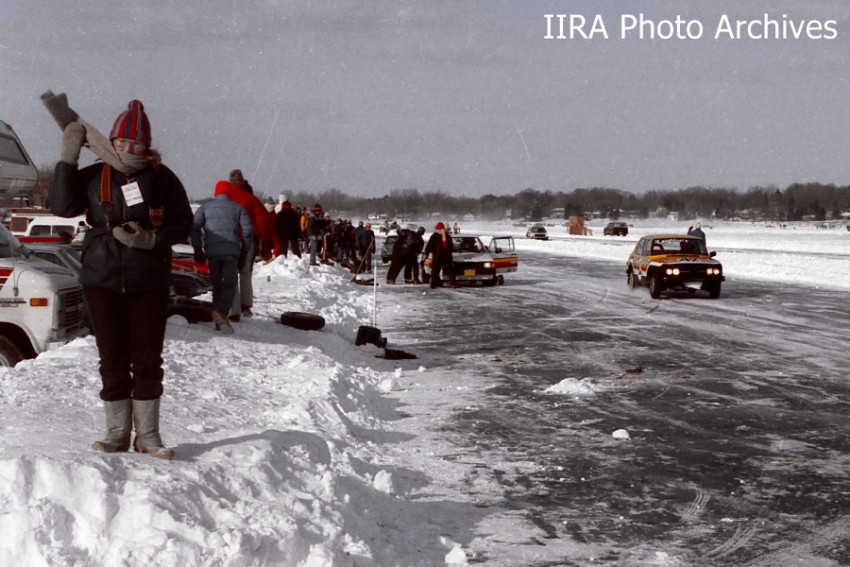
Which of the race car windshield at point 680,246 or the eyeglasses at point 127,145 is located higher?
the eyeglasses at point 127,145

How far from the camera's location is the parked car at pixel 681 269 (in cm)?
2092

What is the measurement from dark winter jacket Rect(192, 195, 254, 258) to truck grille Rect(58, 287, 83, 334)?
90.8 inches

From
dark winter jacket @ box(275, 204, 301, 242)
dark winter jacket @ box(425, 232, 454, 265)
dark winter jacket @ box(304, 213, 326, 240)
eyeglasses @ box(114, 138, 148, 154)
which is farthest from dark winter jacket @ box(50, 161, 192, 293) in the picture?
dark winter jacket @ box(304, 213, 326, 240)

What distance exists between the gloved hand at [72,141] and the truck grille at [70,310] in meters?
4.14

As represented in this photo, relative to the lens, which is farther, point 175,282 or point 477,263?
point 477,263

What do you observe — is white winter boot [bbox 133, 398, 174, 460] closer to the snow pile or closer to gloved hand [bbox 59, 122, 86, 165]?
the snow pile

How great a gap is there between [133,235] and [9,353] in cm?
444

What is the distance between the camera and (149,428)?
5.17 meters

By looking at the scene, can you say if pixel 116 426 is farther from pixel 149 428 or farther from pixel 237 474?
pixel 237 474

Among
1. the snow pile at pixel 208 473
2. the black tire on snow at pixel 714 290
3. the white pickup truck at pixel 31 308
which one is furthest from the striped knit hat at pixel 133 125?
the black tire on snow at pixel 714 290

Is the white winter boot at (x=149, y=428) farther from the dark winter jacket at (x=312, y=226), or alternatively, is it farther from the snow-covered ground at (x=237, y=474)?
the dark winter jacket at (x=312, y=226)

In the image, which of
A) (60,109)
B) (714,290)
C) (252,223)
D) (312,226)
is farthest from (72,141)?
(312,226)

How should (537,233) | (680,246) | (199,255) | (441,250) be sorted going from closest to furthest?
(199,255) < (680,246) < (441,250) < (537,233)

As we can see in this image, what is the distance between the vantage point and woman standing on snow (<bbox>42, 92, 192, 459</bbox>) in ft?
16.3
